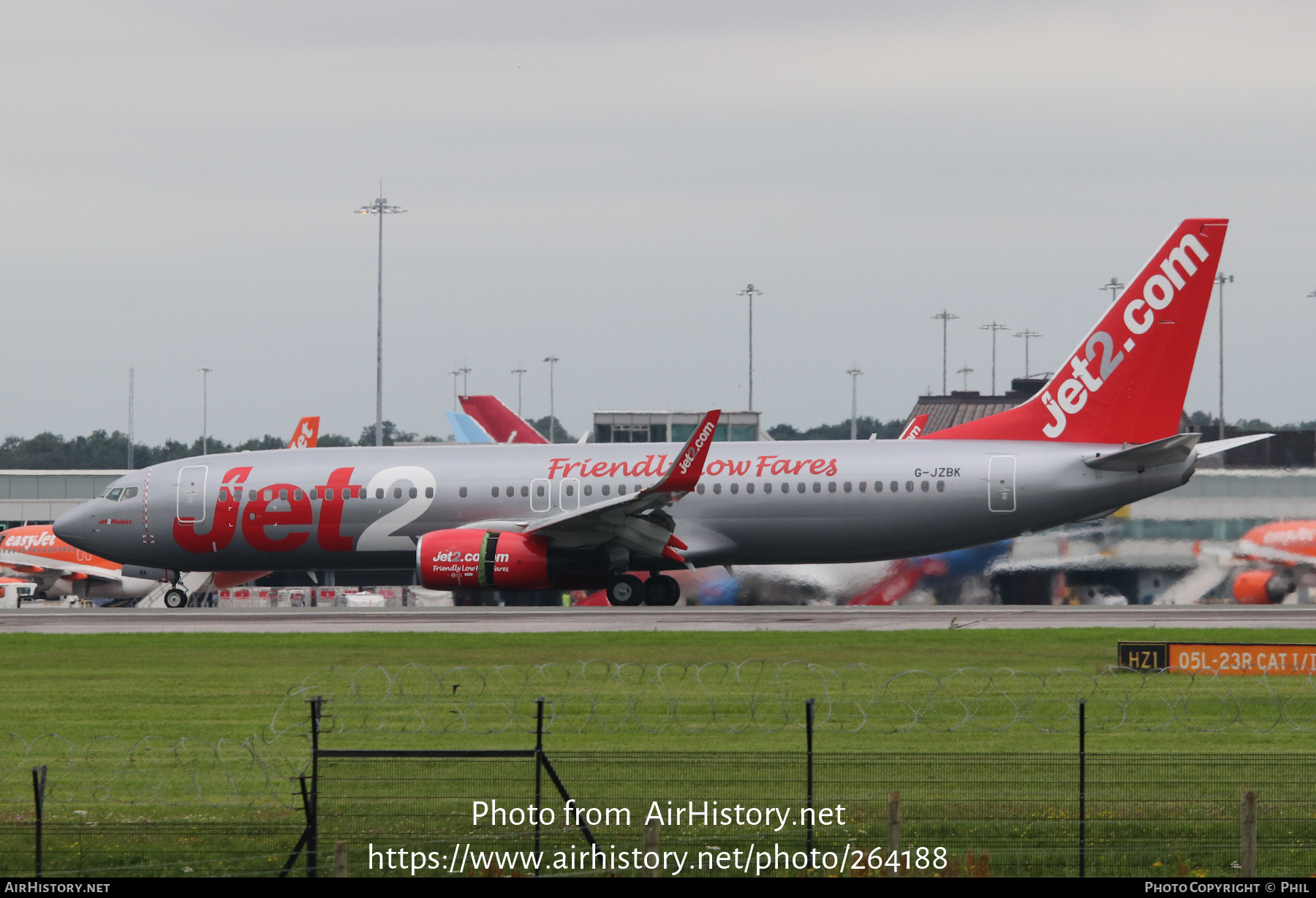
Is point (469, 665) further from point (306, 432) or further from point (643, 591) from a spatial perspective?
point (306, 432)

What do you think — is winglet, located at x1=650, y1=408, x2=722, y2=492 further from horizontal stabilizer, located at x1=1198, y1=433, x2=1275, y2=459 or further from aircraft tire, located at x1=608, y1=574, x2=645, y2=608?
horizontal stabilizer, located at x1=1198, y1=433, x2=1275, y2=459

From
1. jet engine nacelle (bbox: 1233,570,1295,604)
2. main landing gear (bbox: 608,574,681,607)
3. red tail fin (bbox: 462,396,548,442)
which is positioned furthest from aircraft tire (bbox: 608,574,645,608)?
red tail fin (bbox: 462,396,548,442)

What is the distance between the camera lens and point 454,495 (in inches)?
1470

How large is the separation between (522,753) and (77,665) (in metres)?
16.3

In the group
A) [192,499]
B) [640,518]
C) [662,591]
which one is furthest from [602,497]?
[192,499]

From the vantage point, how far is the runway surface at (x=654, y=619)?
30.5m

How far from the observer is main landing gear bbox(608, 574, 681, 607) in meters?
36.8

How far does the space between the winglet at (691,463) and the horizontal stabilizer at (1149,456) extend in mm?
8450

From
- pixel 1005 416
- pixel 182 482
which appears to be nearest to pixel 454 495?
pixel 182 482

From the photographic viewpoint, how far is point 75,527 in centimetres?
3956

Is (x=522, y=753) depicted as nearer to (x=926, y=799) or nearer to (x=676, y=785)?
(x=676, y=785)

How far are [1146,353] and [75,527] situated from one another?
86.1 ft

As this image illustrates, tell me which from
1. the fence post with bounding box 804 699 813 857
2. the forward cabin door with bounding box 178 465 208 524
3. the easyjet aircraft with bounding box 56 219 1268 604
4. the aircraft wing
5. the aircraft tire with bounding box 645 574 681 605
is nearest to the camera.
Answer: the fence post with bounding box 804 699 813 857

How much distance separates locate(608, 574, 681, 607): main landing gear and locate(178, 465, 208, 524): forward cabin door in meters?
10.3
